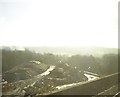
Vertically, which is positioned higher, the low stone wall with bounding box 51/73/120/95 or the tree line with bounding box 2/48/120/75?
the tree line with bounding box 2/48/120/75

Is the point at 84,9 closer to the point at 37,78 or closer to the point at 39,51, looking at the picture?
the point at 39,51

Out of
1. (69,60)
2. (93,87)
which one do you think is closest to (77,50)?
(69,60)

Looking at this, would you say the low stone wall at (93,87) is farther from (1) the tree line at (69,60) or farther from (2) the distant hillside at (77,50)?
(2) the distant hillside at (77,50)

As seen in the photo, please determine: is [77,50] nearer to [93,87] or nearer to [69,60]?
[69,60]

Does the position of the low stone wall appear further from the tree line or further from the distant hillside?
the distant hillside

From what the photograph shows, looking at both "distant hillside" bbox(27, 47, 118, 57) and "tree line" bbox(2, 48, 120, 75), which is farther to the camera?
"distant hillside" bbox(27, 47, 118, 57)

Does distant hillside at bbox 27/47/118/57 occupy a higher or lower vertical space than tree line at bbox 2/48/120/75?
higher

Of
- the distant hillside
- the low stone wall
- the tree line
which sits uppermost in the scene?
the distant hillside

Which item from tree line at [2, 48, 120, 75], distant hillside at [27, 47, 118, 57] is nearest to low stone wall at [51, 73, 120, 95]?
tree line at [2, 48, 120, 75]

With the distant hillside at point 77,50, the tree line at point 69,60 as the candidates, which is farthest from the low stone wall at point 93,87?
the distant hillside at point 77,50
